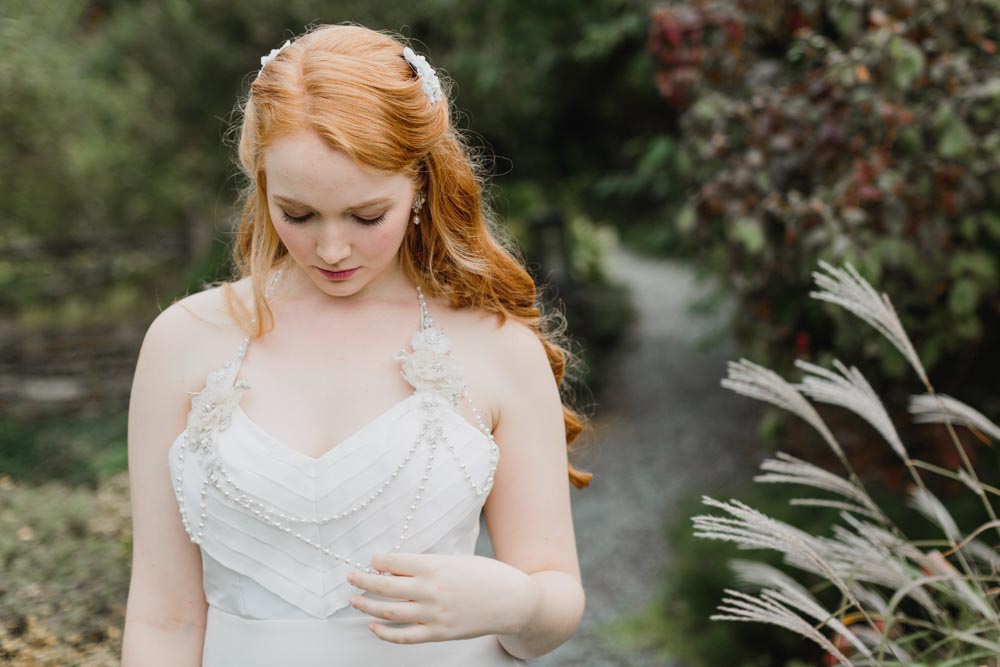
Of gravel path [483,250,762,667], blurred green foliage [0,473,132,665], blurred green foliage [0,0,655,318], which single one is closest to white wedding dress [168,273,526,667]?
blurred green foliage [0,473,132,665]

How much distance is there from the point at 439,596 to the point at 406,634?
0.08 meters

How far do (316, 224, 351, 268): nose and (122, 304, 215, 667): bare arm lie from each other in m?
0.34

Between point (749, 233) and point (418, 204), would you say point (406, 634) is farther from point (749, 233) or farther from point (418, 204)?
point (749, 233)

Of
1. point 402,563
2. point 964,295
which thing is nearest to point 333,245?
point 402,563

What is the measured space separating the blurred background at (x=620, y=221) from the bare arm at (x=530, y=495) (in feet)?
2.28

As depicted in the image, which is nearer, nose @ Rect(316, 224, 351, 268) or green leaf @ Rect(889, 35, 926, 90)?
nose @ Rect(316, 224, 351, 268)

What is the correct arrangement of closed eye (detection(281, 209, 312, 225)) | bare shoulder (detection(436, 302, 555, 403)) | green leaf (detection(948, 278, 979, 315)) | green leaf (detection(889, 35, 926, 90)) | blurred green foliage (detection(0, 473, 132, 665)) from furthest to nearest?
green leaf (detection(948, 278, 979, 315)) → green leaf (detection(889, 35, 926, 90)) → blurred green foliage (detection(0, 473, 132, 665)) → bare shoulder (detection(436, 302, 555, 403)) → closed eye (detection(281, 209, 312, 225))

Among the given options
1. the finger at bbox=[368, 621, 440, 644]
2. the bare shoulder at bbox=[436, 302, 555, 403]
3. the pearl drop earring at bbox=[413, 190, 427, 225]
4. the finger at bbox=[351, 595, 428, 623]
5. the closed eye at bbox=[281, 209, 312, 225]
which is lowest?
the finger at bbox=[368, 621, 440, 644]

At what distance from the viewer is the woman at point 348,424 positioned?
1.49 metres

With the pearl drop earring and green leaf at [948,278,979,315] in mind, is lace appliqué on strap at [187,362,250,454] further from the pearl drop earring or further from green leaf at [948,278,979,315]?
green leaf at [948,278,979,315]

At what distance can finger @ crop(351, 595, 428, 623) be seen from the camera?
1.41 metres

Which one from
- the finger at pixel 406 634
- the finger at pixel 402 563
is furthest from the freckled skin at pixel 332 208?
the finger at pixel 406 634

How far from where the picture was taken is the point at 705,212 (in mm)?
3943

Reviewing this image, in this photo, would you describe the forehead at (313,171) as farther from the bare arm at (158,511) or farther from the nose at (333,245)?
A: the bare arm at (158,511)
